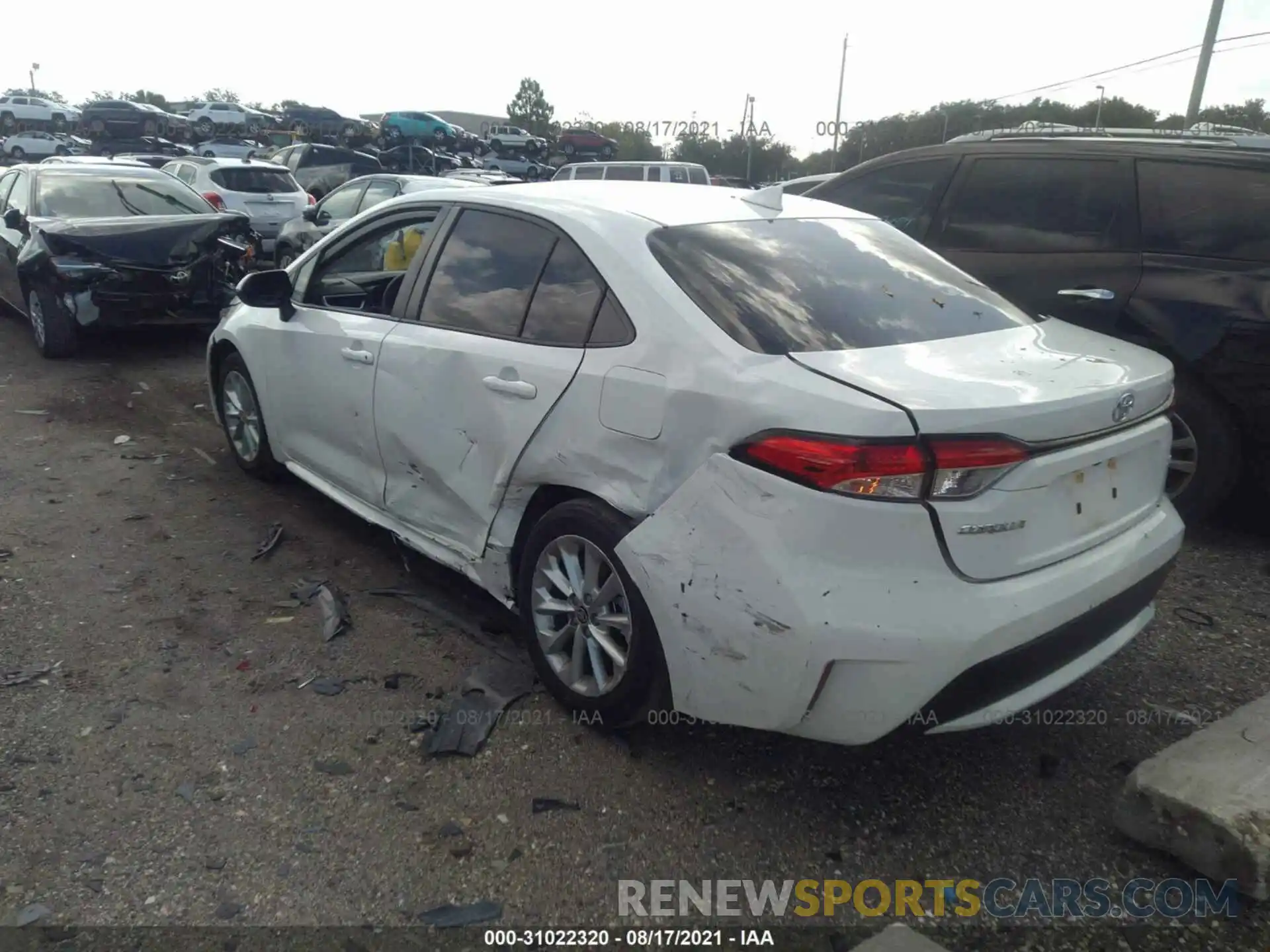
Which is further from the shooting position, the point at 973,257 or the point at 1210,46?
the point at 1210,46

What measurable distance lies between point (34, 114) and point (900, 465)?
53.1m

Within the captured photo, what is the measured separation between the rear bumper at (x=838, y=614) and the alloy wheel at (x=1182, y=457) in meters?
2.17

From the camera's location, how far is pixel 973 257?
17.2 feet

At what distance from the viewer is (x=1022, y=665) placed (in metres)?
2.44

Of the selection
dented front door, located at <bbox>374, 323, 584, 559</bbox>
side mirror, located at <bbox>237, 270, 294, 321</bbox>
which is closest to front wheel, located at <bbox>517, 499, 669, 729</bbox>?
dented front door, located at <bbox>374, 323, 584, 559</bbox>

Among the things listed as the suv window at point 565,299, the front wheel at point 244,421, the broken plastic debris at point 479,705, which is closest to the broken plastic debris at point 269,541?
the front wheel at point 244,421

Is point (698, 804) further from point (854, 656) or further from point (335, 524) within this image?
point (335, 524)

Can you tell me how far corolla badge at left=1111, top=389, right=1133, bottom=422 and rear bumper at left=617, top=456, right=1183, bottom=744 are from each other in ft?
1.20

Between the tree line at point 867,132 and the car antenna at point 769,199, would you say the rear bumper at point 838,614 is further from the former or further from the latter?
the tree line at point 867,132

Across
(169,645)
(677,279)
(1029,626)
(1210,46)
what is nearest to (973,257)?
(677,279)

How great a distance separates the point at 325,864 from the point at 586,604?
1.02 metres

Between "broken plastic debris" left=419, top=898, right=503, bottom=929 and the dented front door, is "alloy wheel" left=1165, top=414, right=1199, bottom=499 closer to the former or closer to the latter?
the dented front door

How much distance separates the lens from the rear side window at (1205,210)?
428 centimetres

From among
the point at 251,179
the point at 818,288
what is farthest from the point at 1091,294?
the point at 251,179
